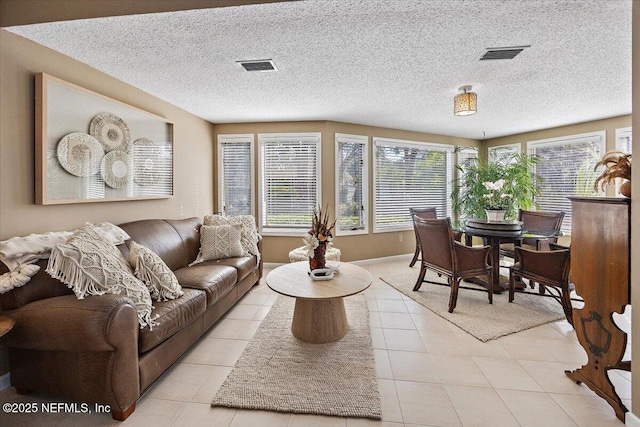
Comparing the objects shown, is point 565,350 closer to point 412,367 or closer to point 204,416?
point 412,367

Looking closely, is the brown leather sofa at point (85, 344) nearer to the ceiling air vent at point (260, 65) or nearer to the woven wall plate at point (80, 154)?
the woven wall plate at point (80, 154)

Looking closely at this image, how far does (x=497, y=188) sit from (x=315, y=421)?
342 centimetres

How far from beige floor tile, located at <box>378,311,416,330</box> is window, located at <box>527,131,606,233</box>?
3.44 m

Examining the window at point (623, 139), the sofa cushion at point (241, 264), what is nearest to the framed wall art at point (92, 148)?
the sofa cushion at point (241, 264)

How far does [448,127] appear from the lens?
4.95 metres

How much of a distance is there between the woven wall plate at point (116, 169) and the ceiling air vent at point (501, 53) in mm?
3393

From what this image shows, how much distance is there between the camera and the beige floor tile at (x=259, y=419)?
1.58 metres

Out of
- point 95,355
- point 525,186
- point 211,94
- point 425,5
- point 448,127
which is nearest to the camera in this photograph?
point 95,355

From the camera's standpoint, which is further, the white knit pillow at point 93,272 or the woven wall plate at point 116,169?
Result: the woven wall plate at point 116,169

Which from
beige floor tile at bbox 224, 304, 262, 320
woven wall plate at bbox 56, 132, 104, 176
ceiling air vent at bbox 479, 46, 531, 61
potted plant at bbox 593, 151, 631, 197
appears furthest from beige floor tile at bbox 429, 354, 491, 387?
woven wall plate at bbox 56, 132, 104, 176

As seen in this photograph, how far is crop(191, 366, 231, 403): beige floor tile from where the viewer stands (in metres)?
1.78

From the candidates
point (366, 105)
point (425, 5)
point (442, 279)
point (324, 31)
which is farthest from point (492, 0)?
point (442, 279)

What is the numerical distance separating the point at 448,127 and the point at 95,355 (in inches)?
211

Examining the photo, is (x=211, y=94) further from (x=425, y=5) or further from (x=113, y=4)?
(x=425, y=5)
